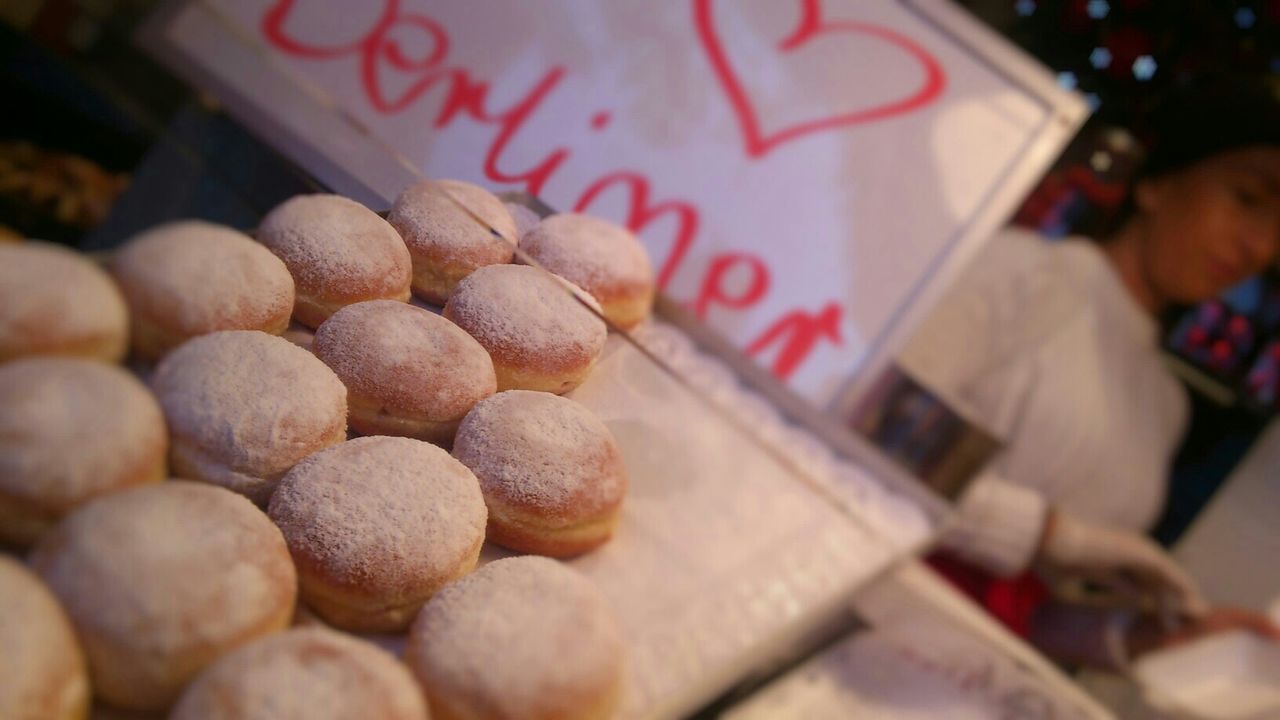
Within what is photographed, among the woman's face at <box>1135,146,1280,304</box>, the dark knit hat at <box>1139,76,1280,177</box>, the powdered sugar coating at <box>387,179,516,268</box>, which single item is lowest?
the powdered sugar coating at <box>387,179,516,268</box>

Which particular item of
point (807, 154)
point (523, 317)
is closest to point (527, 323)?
point (523, 317)

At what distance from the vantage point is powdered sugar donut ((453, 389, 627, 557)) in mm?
386

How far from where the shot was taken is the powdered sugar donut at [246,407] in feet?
0.90

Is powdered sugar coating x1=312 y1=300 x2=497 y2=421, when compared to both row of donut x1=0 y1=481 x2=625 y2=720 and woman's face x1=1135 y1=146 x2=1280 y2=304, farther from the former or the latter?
woman's face x1=1135 y1=146 x2=1280 y2=304

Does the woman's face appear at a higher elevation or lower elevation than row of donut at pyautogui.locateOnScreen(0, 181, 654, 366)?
higher

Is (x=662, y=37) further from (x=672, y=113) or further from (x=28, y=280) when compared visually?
(x=28, y=280)

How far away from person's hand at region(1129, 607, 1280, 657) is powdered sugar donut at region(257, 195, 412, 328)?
1.35m

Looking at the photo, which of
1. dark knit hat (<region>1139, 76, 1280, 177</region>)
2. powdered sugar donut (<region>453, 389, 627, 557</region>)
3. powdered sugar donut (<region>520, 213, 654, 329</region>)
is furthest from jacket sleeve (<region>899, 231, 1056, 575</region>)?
powdered sugar donut (<region>453, 389, 627, 557</region>)

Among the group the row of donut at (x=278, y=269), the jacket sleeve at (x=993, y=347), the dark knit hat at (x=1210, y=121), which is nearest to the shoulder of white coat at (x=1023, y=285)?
the jacket sleeve at (x=993, y=347)

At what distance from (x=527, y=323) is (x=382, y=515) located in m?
0.12

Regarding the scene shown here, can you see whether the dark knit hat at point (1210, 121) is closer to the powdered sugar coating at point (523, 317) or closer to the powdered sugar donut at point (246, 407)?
the powdered sugar coating at point (523, 317)

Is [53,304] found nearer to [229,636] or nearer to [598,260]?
[229,636]

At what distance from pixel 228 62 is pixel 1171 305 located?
2.21 meters

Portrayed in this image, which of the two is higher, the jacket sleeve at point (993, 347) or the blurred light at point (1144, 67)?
the blurred light at point (1144, 67)
